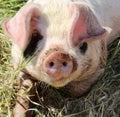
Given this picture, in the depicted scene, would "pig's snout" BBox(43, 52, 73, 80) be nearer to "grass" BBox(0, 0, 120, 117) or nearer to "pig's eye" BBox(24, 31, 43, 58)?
"pig's eye" BBox(24, 31, 43, 58)

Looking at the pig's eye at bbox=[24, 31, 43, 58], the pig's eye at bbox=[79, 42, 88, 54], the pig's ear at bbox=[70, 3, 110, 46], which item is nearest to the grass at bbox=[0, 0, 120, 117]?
the pig's eye at bbox=[24, 31, 43, 58]

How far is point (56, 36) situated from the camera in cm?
236

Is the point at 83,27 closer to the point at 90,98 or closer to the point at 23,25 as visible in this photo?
the point at 23,25

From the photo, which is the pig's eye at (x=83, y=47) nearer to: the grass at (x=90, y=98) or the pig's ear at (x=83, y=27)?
the pig's ear at (x=83, y=27)

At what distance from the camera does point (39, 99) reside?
9.33ft

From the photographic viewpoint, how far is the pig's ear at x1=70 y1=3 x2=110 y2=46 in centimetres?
233

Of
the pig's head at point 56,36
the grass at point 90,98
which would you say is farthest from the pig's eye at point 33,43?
the grass at point 90,98

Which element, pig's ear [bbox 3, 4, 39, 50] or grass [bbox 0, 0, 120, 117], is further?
grass [bbox 0, 0, 120, 117]

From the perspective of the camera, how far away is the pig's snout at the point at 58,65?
2.30 meters

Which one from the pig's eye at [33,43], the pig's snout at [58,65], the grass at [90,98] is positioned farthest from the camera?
the grass at [90,98]

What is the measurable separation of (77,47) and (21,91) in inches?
22.3

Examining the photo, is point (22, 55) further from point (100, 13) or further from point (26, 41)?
point (100, 13)

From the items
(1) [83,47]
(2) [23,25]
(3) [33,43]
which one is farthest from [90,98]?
(2) [23,25]

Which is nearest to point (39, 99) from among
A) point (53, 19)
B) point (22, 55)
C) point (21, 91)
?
point (21, 91)
